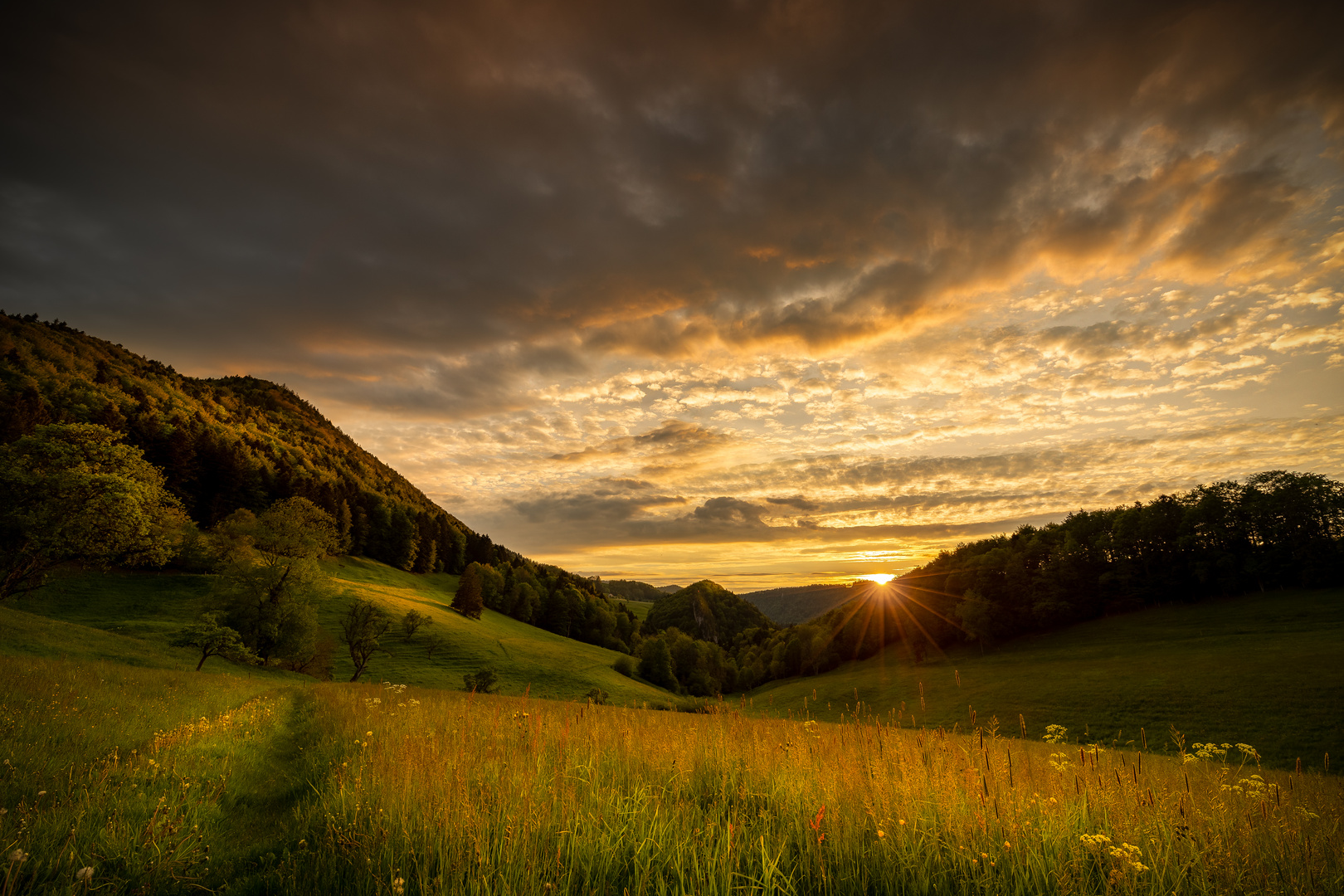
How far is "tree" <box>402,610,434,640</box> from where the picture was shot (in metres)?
55.6

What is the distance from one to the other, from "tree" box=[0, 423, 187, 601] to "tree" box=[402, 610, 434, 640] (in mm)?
33166

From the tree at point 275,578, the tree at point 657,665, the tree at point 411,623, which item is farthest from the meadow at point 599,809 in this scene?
the tree at point 657,665

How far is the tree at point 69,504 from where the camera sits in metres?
21.2

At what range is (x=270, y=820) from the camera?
564 cm

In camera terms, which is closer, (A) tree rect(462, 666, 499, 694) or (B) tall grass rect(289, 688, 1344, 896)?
(B) tall grass rect(289, 688, 1344, 896)

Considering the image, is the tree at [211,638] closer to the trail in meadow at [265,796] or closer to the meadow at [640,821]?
the trail in meadow at [265,796]

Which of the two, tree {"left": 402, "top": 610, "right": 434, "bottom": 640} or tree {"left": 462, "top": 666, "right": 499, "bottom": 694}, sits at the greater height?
tree {"left": 402, "top": 610, "right": 434, "bottom": 640}

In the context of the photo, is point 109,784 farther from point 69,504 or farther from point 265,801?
point 69,504

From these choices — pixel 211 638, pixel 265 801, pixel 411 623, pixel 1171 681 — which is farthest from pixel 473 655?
pixel 1171 681

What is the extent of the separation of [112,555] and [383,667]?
32.9 m

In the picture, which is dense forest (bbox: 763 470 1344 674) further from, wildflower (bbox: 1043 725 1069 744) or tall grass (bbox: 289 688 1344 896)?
tall grass (bbox: 289 688 1344 896)

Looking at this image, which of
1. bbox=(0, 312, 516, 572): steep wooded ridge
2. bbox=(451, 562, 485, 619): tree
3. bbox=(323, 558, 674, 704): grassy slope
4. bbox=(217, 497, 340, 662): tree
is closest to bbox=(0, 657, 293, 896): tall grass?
bbox=(0, 312, 516, 572): steep wooded ridge

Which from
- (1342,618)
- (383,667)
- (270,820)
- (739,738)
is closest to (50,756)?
(270,820)

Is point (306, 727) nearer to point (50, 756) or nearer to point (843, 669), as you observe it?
point (50, 756)
